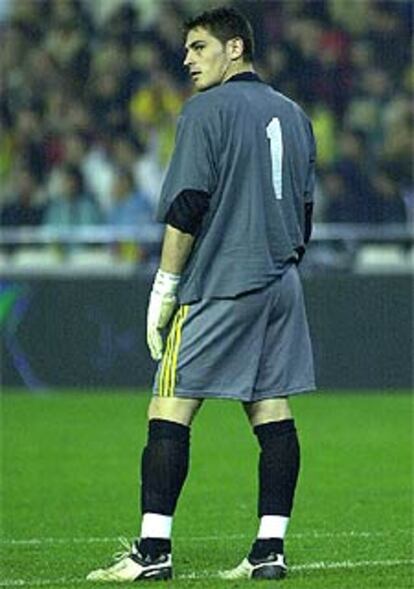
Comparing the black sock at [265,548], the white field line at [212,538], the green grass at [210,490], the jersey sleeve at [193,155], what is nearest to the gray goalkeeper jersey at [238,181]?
the jersey sleeve at [193,155]

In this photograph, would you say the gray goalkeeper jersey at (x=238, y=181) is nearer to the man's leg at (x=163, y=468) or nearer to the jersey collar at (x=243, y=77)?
the jersey collar at (x=243, y=77)

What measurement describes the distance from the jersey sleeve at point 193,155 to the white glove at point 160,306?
255 millimetres

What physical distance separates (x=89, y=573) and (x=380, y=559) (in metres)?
1.20

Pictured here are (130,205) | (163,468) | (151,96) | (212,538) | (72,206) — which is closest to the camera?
(163,468)

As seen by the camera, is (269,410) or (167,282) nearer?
(167,282)

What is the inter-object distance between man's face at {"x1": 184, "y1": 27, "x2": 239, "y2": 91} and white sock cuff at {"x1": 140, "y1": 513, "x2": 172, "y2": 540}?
1.62m

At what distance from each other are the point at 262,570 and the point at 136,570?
464mm

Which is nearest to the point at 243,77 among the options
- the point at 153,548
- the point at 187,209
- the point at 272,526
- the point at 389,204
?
the point at 187,209

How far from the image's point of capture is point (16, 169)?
19.8m

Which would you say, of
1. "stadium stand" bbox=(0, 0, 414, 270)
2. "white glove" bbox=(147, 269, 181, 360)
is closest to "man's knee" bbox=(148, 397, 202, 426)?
"white glove" bbox=(147, 269, 181, 360)

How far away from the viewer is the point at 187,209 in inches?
307

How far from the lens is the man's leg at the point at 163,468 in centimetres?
782

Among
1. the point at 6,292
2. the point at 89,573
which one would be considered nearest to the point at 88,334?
the point at 6,292

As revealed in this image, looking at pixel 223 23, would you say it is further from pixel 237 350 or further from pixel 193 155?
pixel 237 350
